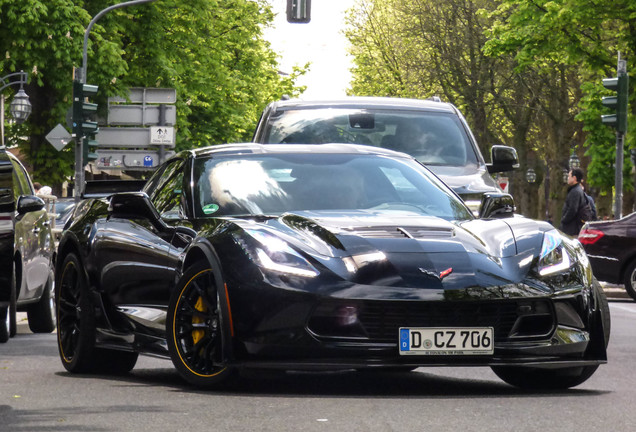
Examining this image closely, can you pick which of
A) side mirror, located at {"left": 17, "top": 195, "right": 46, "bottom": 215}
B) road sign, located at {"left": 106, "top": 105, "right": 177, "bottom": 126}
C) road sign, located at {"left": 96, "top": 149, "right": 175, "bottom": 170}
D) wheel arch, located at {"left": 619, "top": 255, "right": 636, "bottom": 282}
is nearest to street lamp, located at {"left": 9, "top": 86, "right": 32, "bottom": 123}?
road sign, located at {"left": 106, "top": 105, "right": 177, "bottom": 126}

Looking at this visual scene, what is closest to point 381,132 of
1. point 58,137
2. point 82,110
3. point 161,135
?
point 82,110

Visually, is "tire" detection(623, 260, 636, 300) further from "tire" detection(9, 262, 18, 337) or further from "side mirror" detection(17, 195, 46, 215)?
"side mirror" detection(17, 195, 46, 215)

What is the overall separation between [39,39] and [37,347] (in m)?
25.6

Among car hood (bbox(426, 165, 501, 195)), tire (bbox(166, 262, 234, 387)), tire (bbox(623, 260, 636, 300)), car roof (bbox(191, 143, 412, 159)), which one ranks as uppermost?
car roof (bbox(191, 143, 412, 159))

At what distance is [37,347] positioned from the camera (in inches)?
461

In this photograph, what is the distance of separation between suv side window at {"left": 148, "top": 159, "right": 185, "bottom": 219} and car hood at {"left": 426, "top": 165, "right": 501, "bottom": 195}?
16.2ft

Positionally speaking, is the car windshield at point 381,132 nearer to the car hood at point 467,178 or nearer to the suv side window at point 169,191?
the car hood at point 467,178

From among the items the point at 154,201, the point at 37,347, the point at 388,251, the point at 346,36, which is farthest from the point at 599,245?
the point at 346,36

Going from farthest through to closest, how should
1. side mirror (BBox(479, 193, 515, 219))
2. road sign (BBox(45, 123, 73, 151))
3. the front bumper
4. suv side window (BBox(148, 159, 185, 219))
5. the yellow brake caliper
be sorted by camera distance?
road sign (BBox(45, 123, 73, 151)), suv side window (BBox(148, 159, 185, 219)), side mirror (BBox(479, 193, 515, 219)), the yellow brake caliper, the front bumper

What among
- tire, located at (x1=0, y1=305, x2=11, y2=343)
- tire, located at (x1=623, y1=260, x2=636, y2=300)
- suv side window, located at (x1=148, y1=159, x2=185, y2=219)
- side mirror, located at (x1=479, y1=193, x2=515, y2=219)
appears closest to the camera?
side mirror, located at (x1=479, y1=193, x2=515, y2=219)

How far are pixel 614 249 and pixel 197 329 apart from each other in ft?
47.2

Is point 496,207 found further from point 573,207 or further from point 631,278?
point 573,207

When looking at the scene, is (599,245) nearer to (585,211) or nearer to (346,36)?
(585,211)

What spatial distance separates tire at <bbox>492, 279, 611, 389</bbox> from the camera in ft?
25.9
